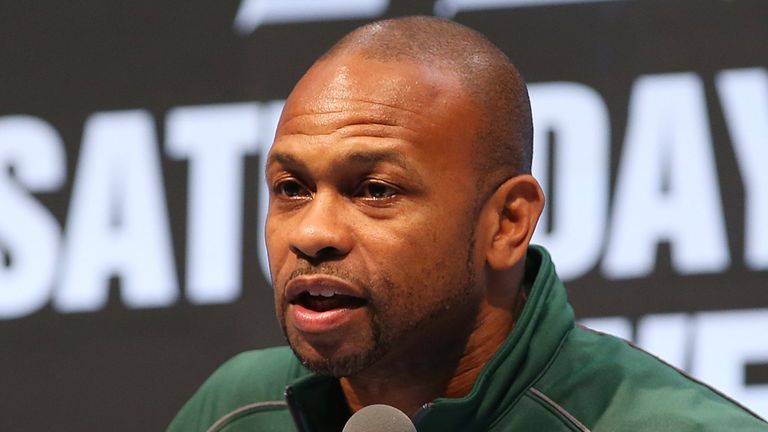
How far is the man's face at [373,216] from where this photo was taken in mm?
1458

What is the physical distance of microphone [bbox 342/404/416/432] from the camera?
132 centimetres

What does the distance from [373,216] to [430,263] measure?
0.09 m

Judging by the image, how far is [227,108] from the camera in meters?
2.63

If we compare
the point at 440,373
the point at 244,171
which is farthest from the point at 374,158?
the point at 244,171

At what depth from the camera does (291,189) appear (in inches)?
60.8

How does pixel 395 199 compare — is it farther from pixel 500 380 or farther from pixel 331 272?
pixel 500 380

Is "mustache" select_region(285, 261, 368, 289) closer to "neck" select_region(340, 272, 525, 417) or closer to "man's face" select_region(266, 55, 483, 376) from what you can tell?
"man's face" select_region(266, 55, 483, 376)

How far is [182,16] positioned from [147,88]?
0.17 metres

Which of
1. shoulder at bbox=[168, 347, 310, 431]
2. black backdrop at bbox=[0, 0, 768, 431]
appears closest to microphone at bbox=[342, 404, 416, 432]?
shoulder at bbox=[168, 347, 310, 431]

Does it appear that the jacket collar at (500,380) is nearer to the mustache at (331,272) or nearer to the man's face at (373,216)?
the man's face at (373,216)

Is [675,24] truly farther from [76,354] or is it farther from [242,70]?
[76,354]

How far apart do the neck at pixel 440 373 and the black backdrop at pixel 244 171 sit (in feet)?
2.79

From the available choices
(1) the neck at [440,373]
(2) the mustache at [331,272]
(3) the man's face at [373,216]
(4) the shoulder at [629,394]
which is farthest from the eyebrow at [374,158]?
(4) the shoulder at [629,394]

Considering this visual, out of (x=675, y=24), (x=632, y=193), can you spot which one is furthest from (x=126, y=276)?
(x=675, y=24)
